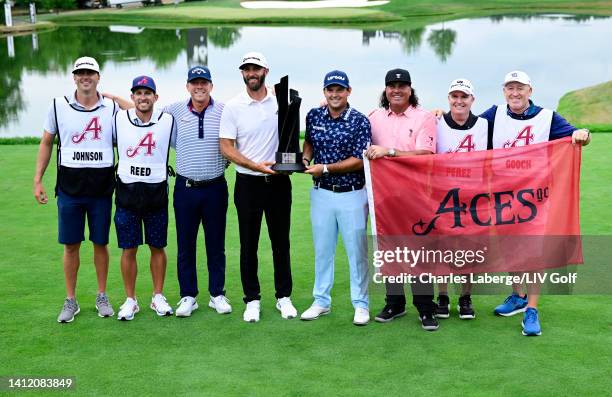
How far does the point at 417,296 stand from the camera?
625 cm

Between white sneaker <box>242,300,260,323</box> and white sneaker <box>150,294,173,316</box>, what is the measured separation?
55cm

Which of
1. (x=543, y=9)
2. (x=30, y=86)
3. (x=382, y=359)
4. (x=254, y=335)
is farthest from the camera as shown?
(x=543, y=9)

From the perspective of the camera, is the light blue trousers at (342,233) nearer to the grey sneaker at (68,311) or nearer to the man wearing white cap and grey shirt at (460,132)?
the man wearing white cap and grey shirt at (460,132)

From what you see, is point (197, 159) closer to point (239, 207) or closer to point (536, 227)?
point (239, 207)

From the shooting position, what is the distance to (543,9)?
60469 millimetres

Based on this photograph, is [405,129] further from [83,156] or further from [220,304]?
[83,156]

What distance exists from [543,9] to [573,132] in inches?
2258

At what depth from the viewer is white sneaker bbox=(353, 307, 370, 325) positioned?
628 centimetres

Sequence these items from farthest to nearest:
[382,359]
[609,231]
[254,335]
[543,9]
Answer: [543,9] < [609,231] < [254,335] < [382,359]

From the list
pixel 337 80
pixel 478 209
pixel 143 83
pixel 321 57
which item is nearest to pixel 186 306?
pixel 143 83

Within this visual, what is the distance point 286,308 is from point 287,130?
129cm

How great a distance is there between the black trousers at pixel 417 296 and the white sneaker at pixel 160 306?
1.57 m

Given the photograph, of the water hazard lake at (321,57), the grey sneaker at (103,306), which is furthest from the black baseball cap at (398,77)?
the water hazard lake at (321,57)

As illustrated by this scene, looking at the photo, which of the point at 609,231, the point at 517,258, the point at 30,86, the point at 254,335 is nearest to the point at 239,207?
the point at 254,335
